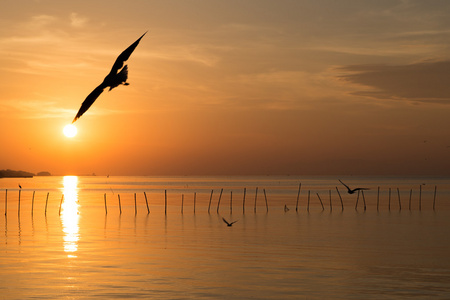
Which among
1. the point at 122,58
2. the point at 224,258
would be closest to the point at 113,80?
the point at 122,58

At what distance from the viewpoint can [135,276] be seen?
23859 millimetres

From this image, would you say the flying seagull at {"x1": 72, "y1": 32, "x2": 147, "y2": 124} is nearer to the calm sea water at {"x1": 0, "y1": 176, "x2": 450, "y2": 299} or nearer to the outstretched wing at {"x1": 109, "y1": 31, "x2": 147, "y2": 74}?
the outstretched wing at {"x1": 109, "y1": 31, "x2": 147, "y2": 74}

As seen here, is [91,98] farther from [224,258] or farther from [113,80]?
[224,258]

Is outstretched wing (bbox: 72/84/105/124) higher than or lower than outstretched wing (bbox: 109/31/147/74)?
lower

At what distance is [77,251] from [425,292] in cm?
1716

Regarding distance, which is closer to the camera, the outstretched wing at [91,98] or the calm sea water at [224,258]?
the outstretched wing at [91,98]

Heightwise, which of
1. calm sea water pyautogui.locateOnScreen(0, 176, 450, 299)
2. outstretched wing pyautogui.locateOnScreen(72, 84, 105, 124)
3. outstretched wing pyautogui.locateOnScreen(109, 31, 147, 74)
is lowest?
calm sea water pyautogui.locateOnScreen(0, 176, 450, 299)

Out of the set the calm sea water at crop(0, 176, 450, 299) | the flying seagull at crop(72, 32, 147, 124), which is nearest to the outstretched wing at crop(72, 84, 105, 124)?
the flying seagull at crop(72, 32, 147, 124)

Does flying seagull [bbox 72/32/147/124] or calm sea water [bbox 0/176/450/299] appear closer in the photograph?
flying seagull [bbox 72/32/147/124]

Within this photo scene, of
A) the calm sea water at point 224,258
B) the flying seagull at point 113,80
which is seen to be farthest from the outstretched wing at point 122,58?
the calm sea water at point 224,258

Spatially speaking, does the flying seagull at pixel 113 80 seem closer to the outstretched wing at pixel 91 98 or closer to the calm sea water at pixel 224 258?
the outstretched wing at pixel 91 98

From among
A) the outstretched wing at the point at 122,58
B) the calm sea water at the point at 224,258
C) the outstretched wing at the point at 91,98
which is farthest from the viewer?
the calm sea water at the point at 224,258

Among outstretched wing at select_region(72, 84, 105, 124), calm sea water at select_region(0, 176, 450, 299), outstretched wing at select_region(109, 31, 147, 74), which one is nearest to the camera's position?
outstretched wing at select_region(109, 31, 147, 74)

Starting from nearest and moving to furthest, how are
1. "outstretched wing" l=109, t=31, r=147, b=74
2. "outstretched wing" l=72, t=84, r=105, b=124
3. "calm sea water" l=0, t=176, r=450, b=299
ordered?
1. "outstretched wing" l=109, t=31, r=147, b=74
2. "outstretched wing" l=72, t=84, r=105, b=124
3. "calm sea water" l=0, t=176, r=450, b=299
